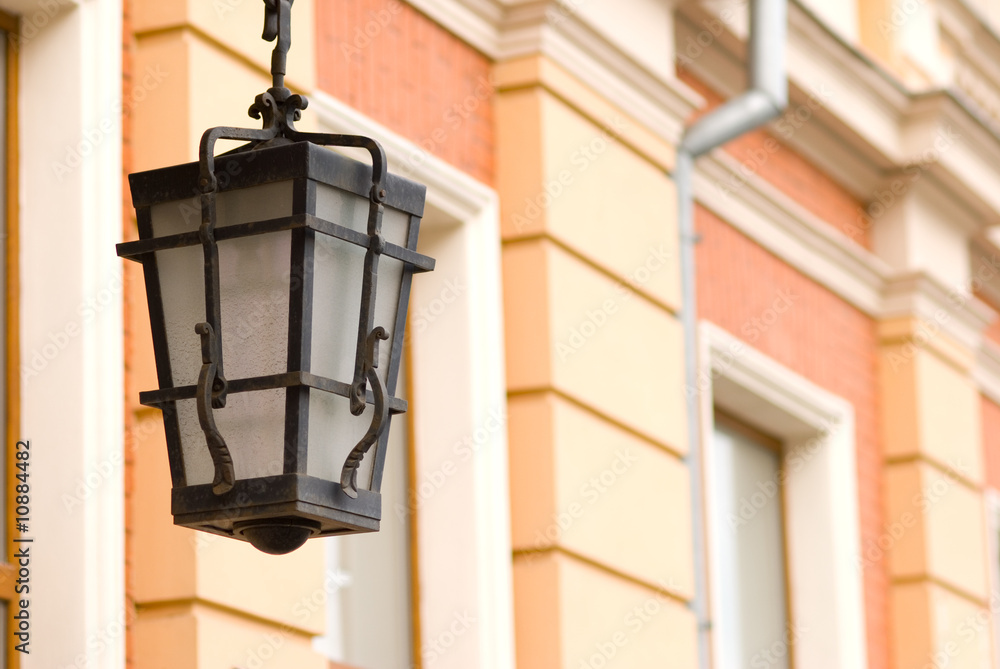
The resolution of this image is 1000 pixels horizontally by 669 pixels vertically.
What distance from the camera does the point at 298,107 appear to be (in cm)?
377

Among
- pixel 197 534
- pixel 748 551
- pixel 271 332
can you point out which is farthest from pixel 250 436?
pixel 748 551

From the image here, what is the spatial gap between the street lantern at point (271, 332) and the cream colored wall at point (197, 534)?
1486 mm

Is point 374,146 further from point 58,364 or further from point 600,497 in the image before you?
point 600,497

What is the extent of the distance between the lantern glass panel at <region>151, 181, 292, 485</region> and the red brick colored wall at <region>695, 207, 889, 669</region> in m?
4.77

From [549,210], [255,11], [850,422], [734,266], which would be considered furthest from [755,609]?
[255,11]

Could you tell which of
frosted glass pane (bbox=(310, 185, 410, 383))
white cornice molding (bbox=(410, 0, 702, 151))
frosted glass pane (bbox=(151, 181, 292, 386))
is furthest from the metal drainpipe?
frosted glass pane (bbox=(151, 181, 292, 386))

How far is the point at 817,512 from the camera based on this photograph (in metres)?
9.03

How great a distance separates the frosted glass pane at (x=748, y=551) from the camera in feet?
28.5

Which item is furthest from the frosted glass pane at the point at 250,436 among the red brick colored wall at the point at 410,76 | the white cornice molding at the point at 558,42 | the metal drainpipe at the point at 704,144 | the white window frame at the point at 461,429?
the metal drainpipe at the point at 704,144

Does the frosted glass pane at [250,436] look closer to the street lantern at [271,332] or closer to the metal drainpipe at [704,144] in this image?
the street lantern at [271,332]

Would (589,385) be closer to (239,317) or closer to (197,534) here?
(197,534)

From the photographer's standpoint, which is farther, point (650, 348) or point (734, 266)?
point (734, 266)

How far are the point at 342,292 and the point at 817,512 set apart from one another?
581 centimetres

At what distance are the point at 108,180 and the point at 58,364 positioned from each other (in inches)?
20.9
